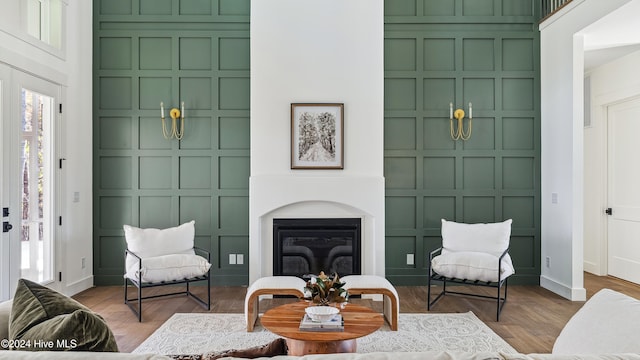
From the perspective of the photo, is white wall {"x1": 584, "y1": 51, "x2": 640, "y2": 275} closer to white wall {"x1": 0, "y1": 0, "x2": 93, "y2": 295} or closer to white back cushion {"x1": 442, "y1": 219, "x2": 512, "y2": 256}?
white back cushion {"x1": 442, "y1": 219, "x2": 512, "y2": 256}

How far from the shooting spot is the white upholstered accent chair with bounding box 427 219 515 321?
381 centimetres

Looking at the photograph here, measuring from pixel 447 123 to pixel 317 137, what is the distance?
5.24ft

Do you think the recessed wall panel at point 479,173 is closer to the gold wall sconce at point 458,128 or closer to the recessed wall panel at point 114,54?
the gold wall sconce at point 458,128

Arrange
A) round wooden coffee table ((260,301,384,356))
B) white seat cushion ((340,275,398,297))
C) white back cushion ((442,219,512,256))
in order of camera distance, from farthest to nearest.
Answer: white back cushion ((442,219,512,256)) → white seat cushion ((340,275,398,297)) → round wooden coffee table ((260,301,384,356))

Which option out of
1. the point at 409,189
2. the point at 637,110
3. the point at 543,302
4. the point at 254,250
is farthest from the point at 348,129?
the point at 637,110

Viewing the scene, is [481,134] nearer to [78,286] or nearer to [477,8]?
[477,8]

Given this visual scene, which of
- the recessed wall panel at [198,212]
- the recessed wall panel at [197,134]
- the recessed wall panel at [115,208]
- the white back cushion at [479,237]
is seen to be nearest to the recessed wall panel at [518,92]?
the white back cushion at [479,237]

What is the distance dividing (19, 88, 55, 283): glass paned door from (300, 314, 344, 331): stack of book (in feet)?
9.27

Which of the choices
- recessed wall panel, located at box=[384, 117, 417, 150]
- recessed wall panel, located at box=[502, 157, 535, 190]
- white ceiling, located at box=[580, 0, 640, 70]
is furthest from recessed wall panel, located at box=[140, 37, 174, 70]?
white ceiling, located at box=[580, 0, 640, 70]

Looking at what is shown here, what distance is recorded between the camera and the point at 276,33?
448 cm

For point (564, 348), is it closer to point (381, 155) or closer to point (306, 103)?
point (381, 155)

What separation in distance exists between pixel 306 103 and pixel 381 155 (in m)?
0.99

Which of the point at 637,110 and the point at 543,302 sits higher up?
the point at 637,110

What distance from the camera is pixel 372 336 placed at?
3.25 meters
